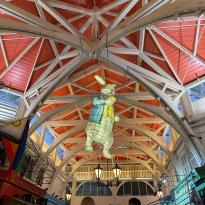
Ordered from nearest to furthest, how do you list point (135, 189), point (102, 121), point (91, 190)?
1. point (102, 121)
2. point (135, 189)
3. point (91, 190)

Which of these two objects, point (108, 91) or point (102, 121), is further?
point (108, 91)

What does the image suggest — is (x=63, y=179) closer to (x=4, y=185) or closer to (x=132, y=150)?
(x=132, y=150)

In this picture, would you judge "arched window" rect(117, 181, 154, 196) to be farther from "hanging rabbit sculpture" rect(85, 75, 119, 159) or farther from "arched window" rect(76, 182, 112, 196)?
"hanging rabbit sculpture" rect(85, 75, 119, 159)

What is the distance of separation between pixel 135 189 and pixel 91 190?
165 inches

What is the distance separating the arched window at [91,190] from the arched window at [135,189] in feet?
4.01

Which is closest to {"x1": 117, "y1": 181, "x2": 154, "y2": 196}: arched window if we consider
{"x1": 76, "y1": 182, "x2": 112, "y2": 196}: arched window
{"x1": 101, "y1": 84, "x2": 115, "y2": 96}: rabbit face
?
{"x1": 76, "y1": 182, "x2": 112, "y2": 196}: arched window

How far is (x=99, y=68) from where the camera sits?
564 inches

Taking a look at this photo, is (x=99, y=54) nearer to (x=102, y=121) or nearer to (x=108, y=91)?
(x=108, y=91)

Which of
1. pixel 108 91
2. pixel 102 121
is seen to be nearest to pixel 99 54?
pixel 108 91

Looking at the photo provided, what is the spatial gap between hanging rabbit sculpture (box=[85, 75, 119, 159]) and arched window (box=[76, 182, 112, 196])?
17.7 meters

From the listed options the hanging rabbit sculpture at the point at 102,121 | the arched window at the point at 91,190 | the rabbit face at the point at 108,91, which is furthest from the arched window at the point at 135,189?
the rabbit face at the point at 108,91

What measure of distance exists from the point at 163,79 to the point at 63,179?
14.8 meters

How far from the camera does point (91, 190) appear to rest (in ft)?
78.0

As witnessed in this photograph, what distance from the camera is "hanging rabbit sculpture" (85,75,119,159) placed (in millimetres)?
6711
